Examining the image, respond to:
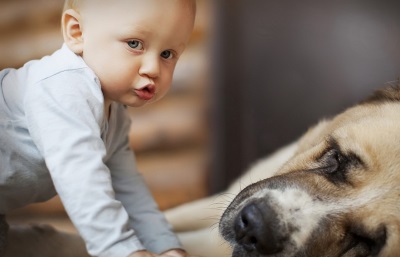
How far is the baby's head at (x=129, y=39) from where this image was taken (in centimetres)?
128

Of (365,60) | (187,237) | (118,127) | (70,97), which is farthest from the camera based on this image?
(365,60)

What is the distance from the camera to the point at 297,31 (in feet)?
8.73

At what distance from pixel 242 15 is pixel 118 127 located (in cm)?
132

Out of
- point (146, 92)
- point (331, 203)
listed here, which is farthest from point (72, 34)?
point (331, 203)

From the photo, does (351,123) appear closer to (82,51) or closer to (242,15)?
(82,51)

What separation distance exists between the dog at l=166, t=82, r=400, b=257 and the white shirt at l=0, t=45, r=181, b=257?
0.86 feet

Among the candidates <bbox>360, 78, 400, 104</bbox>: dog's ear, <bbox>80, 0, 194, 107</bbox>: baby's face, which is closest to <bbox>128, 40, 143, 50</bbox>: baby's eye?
<bbox>80, 0, 194, 107</bbox>: baby's face

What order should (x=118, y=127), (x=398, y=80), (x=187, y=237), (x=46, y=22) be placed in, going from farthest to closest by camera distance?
(x=187, y=237)
(x=46, y=22)
(x=398, y=80)
(x=118, y=127)

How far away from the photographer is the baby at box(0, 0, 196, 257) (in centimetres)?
122

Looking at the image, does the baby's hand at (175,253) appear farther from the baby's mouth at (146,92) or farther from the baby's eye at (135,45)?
the baby's eye at (135,45)

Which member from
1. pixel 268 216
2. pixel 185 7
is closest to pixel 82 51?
pixel 185 7

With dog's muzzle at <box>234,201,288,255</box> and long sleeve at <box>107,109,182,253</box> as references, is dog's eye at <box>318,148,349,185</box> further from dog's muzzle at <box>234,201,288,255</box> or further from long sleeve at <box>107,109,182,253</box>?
long sleeve at <box>107,109,182,253</box>

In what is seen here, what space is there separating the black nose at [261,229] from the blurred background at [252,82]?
1305 mm

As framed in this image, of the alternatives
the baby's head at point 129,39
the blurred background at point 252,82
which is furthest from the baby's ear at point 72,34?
the blurred background at point 252,82
